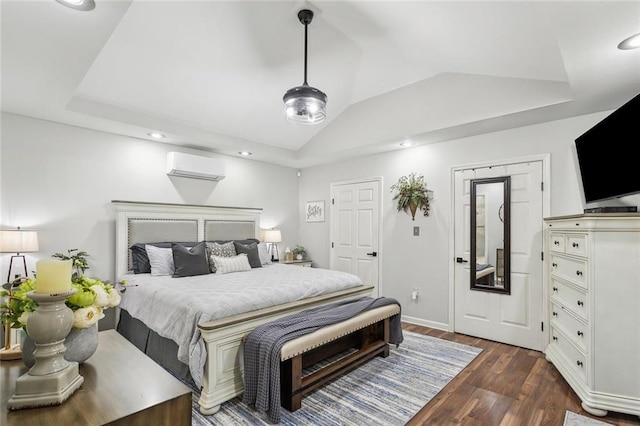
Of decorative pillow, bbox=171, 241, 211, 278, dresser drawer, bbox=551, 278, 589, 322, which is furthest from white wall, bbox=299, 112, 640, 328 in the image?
decorative pillow, bbox=171, 241, 211, 278

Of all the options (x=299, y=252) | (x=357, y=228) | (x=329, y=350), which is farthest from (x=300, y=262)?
(x=329, y=350)

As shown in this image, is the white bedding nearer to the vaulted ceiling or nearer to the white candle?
the white candle

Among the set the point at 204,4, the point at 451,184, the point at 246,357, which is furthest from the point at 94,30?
the point at 451,184

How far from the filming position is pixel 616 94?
9.32ft

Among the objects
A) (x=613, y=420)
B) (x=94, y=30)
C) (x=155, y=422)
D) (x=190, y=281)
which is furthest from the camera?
(x=190, y=281)

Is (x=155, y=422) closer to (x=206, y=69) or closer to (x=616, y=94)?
(x=206, y=69)

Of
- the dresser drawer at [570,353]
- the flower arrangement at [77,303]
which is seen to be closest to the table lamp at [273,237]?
the dresser drawer at [570,353]

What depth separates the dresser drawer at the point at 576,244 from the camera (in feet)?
8.29

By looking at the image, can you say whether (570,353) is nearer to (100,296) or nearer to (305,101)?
(305,101)

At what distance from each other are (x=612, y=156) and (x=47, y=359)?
378 cm

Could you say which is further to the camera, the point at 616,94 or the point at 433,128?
the point at 433,128

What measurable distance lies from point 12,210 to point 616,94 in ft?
19.3

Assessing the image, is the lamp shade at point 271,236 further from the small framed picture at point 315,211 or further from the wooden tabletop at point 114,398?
the wooden tabletop at point 114,398

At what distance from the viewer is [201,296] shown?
2.68 m
